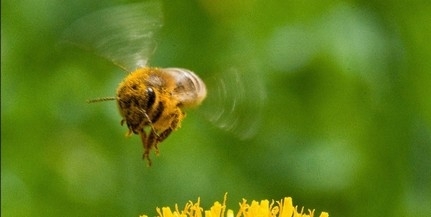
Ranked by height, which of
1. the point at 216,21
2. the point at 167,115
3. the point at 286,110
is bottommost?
the point at 167,115

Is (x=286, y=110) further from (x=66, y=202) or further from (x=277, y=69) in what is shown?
(x=66, y=202)

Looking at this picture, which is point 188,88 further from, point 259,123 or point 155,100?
point 259,123

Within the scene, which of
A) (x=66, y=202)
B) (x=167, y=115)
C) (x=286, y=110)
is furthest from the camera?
(x=286, y=110)

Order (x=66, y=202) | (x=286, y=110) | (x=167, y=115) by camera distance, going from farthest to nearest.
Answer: (x=286, y=110) < (x=66, y=202) < (x=167, y=115)

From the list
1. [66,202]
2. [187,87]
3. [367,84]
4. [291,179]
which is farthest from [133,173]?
[187,87]

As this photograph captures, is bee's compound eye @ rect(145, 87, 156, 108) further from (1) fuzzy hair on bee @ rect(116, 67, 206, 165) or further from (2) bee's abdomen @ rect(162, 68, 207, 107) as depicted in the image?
(2) bee's abdomen @ rect(162, 68, 207, 107)

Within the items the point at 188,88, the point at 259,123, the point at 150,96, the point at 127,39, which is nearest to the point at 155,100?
the point at 150,96
